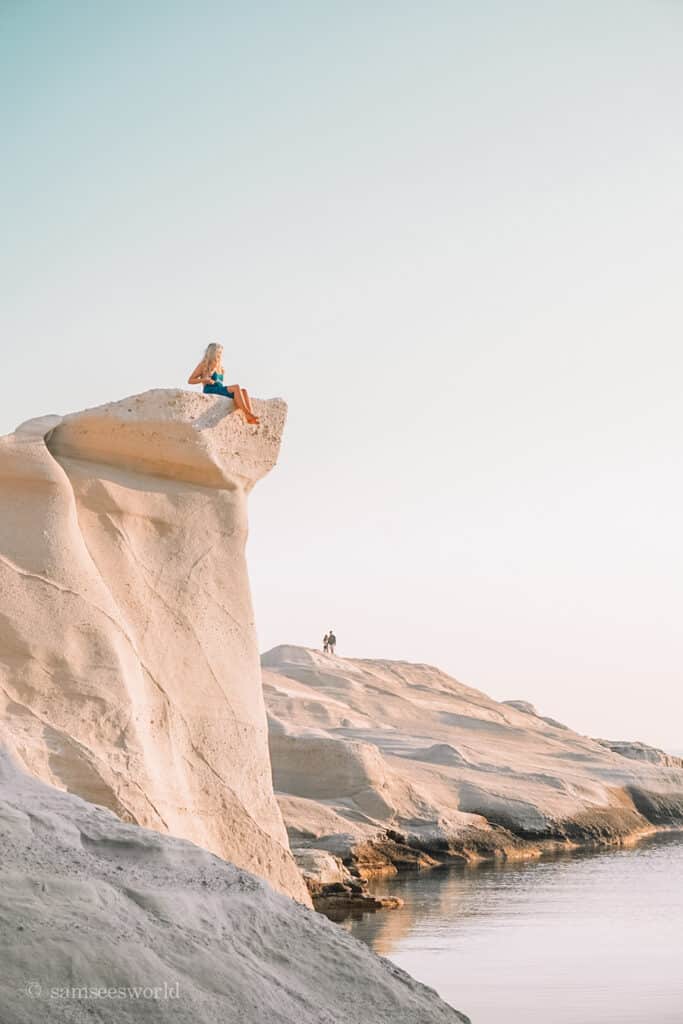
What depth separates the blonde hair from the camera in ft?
48.0

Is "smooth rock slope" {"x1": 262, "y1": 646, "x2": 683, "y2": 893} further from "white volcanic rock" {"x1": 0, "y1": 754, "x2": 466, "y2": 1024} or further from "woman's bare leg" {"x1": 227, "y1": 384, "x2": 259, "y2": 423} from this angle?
"white volcanic rock" {"x1": 0, "y1": 754, "x2": 466, "y2": 1024}

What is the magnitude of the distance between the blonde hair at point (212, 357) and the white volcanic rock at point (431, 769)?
32.0 feet

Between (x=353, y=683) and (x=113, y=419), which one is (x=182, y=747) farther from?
(x=353, y=683)

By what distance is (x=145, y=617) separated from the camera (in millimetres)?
13695

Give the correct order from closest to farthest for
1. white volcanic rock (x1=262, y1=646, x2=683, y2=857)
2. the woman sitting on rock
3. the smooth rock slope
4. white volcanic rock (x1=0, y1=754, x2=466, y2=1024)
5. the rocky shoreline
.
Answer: white volcanic rock (x1=0, y1=754, x2=466, y2=1024) < the woman sitting on rock < the rocky shoreline < the smooth rock slope < white volcanic rock (x1=262, y1=646, x2=683, y2=857)

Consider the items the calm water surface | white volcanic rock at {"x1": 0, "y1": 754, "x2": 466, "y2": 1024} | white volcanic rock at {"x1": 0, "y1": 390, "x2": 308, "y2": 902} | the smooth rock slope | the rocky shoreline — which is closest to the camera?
white volcanic rock at {"x1": 0, "y1": 754, "x2": 466, "y2": 1024}

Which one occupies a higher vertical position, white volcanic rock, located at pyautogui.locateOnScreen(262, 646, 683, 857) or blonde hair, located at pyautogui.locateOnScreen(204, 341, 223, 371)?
blonde hair, located at pyautogui.locateOnScreen(204, 341, 223, 371)

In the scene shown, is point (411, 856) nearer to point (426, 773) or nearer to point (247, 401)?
point (426, 773)

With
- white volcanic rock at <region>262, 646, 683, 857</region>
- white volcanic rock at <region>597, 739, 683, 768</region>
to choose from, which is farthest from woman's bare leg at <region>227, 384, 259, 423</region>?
white volcanic rock at <region>597, 739, 683, 768</region>

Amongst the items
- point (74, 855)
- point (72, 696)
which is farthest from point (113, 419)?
point (74, 855)

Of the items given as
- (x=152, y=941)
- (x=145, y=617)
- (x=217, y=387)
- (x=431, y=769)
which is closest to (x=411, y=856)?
(x=431, y=769)

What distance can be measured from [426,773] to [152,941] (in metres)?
21.7

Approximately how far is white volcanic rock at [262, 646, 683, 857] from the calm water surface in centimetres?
179

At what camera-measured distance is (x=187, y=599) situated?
46.2 feet
